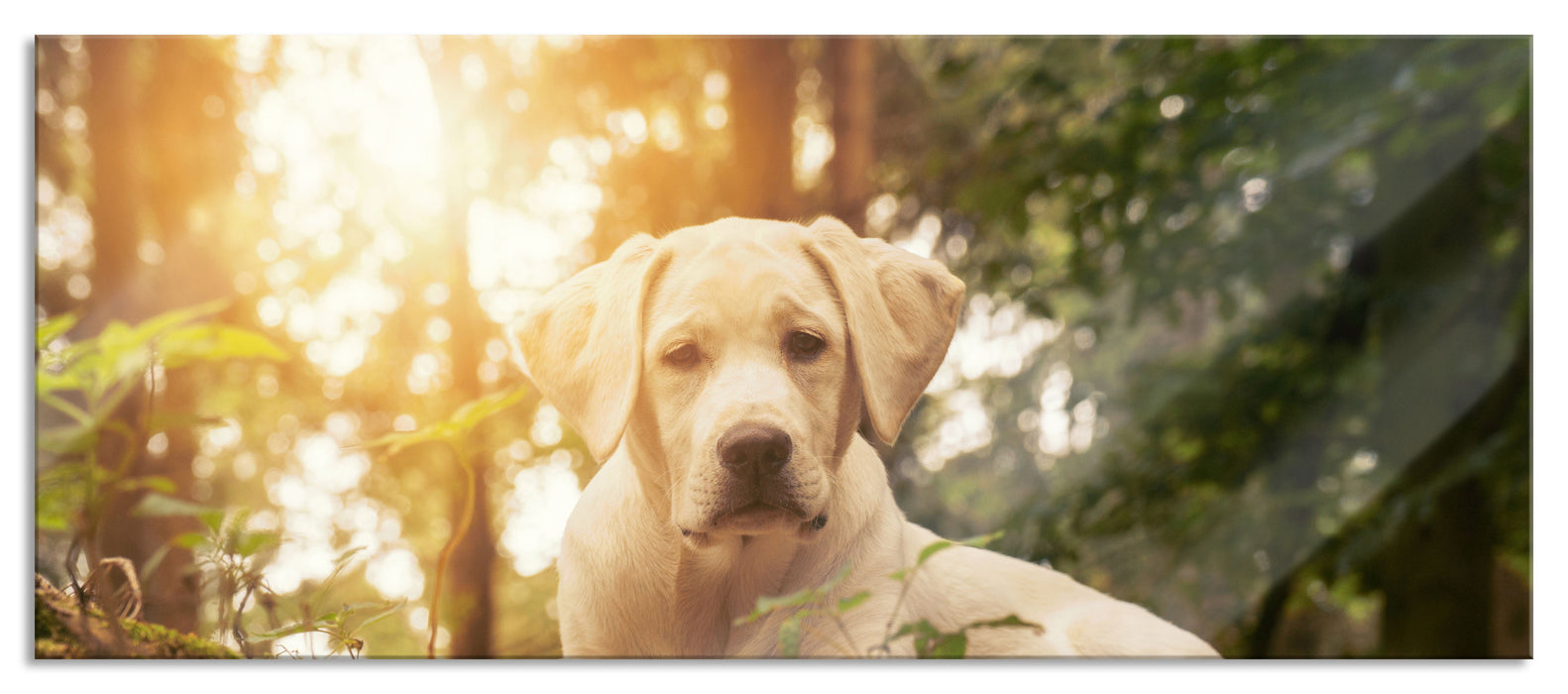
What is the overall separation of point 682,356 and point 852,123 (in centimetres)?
147

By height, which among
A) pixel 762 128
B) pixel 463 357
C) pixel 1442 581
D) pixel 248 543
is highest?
pixel 762 128

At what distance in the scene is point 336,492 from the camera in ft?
7.95

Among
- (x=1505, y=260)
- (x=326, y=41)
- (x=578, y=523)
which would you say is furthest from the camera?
(x=1505, y=260)

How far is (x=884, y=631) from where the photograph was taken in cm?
162

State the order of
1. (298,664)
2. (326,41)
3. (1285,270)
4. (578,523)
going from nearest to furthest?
(578,523), (298,664), (326,41), (1285,270)

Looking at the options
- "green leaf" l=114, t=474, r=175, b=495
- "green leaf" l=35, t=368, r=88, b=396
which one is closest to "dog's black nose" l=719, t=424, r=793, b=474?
"green leaf" l=35, t=368, r=88, b=396

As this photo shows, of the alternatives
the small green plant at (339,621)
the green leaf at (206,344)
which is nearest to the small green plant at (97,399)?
the green leaf at (206,344)

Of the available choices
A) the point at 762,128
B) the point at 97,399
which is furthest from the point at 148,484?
the point at 762,128

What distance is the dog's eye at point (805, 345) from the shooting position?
62.4 inches

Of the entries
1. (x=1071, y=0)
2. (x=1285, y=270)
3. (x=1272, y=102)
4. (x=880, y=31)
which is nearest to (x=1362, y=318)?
(x=1285, y=270)

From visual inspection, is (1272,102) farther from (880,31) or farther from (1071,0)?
(880,31)

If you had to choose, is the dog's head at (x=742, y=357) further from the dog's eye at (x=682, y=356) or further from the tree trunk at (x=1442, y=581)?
the tree trunk at (x=1442, y=581)

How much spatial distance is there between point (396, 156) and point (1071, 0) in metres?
1.76

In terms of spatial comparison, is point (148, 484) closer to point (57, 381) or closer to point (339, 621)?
point (57, 381)
